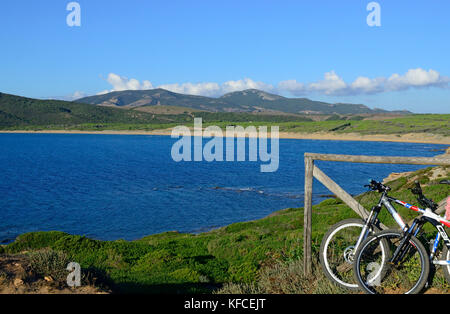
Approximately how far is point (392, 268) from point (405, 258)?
31 cm

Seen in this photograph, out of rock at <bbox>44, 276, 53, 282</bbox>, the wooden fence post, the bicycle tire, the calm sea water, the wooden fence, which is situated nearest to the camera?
the bicycle tire

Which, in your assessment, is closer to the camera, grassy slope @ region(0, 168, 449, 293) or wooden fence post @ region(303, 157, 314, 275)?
wooden fence post @ region(303, 157, 314, 275)

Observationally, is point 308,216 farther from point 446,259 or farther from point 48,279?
point 48,279

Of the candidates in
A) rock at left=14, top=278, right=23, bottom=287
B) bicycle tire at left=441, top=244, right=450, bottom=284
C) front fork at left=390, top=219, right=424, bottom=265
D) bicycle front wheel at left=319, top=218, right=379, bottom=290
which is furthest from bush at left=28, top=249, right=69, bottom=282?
bicycle tire at left=441, top=244, right=450, bottom=284

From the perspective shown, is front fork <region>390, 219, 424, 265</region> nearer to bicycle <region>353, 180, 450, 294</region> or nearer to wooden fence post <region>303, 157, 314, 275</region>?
bicycle <region>353, 180, 450, 294</region>

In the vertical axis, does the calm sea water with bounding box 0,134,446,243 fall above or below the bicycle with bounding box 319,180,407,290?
below

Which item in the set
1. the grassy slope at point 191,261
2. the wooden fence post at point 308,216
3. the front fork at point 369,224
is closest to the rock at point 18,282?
the grassy slope at point 191,261

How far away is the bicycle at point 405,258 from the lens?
5691mm

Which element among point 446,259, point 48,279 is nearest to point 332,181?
point 446,259

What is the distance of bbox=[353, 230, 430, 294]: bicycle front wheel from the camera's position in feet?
18.7

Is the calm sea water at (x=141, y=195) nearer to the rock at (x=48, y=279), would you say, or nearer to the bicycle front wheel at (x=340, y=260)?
the rock at (x=48, y=279)
